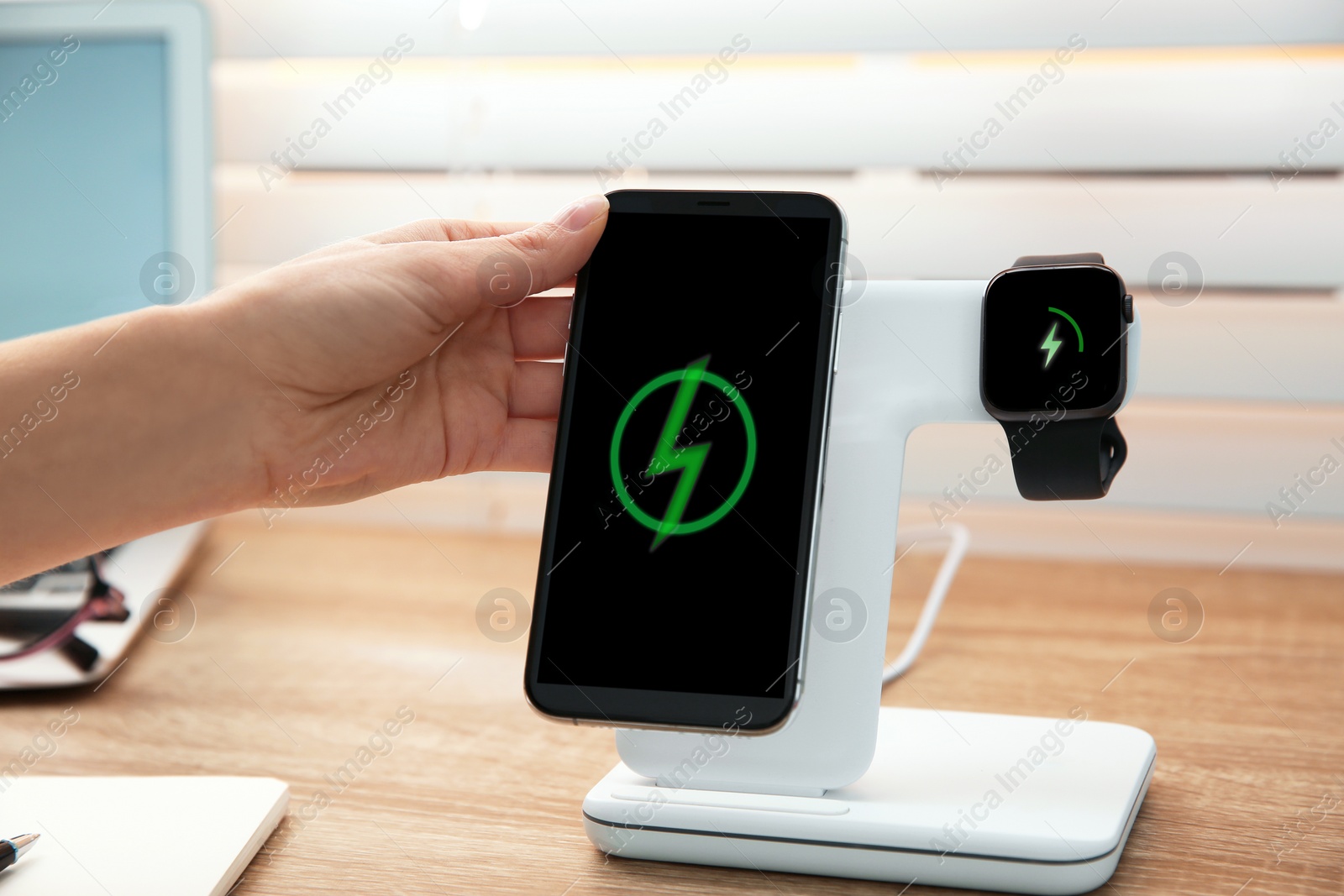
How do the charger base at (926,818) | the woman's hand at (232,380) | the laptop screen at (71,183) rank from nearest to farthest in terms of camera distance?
the charger base at (926,818) < the woman's hand at (232,380) < the laptop screen at (71,183)

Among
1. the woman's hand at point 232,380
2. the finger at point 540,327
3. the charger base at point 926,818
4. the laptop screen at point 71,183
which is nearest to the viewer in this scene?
the charger base at point 926,818

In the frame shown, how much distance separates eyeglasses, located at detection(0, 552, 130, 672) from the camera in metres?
0.71

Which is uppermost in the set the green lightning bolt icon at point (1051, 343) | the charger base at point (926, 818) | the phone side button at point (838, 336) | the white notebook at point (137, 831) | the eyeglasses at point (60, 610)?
the green lightning bolt icon at point (1051, 343)

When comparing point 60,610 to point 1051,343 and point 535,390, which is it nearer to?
point 535,390

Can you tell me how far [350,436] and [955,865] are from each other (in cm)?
41

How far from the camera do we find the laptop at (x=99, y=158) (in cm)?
90

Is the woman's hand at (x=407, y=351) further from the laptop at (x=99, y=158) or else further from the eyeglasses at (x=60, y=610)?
the laptop at (x=99, y=158)

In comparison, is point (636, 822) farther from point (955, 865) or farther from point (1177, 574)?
point (1177, 574)

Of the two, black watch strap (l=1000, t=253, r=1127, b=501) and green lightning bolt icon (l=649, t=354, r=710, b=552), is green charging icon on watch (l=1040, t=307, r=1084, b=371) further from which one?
green lightning bolt icon (l=649, t=354, r=710, b=552)

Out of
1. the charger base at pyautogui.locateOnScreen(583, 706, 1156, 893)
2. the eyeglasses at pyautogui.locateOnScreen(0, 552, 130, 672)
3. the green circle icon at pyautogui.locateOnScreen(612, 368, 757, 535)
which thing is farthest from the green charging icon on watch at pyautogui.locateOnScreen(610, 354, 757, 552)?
the eyeglasses at pyautogui.locateOnScreen(0, 552, 130, 672)

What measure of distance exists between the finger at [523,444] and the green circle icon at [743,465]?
16 cm

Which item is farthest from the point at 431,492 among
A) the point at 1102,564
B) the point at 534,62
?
the point at 1102,564

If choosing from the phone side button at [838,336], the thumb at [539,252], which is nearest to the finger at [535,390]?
the thumb at [539,252]

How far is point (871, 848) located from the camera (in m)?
0.43
